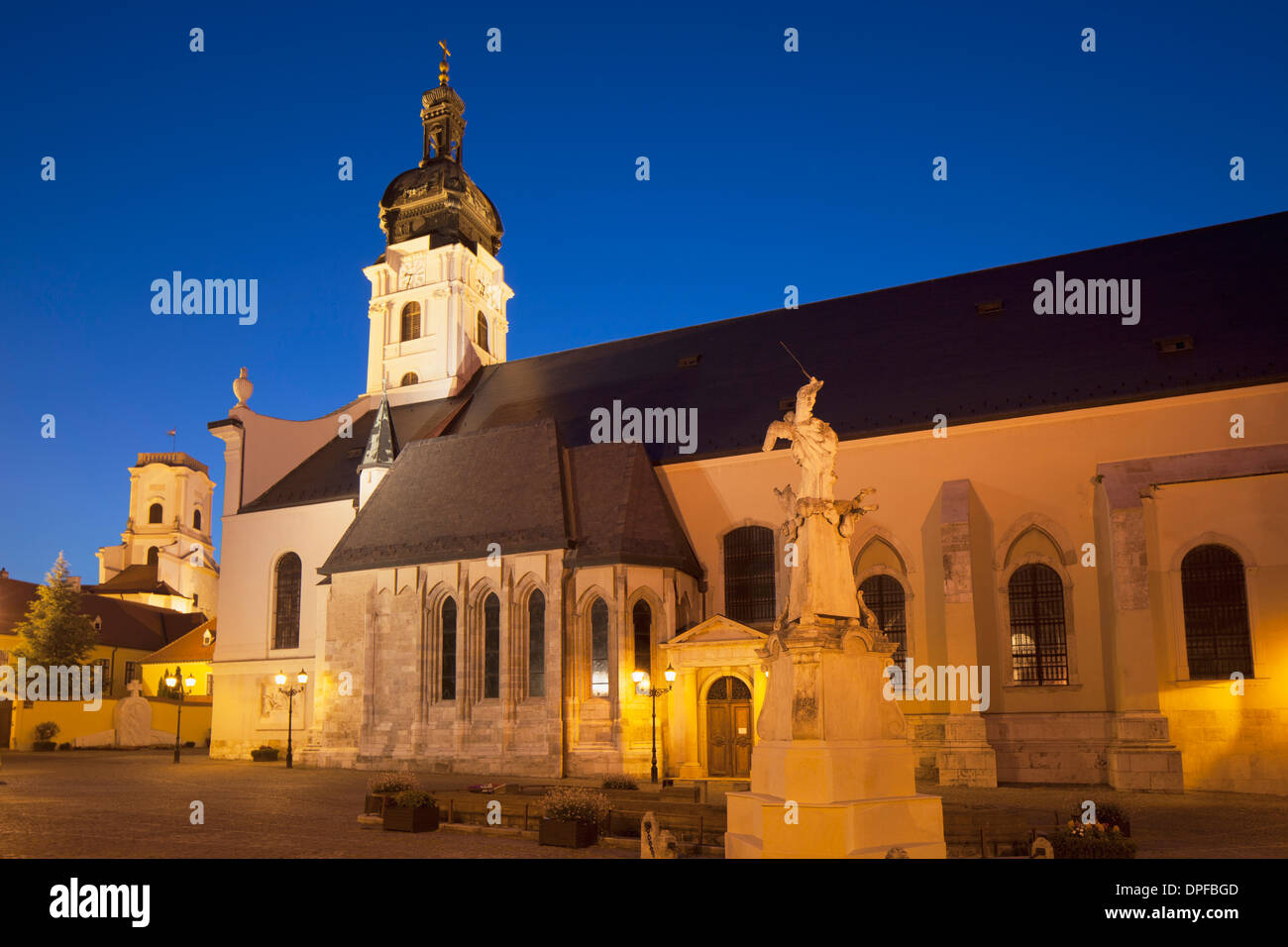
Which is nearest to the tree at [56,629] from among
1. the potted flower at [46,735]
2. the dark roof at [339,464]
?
the potted flower at [46,735]

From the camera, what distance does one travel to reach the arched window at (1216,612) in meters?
25.5

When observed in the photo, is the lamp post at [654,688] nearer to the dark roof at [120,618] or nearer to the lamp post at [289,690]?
the lamp post at [289,690]

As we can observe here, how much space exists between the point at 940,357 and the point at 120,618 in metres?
64.1

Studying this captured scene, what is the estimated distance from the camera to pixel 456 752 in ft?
101

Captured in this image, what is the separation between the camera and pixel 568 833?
15305mm

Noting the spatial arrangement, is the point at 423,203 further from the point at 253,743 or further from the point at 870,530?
the point at 870,530

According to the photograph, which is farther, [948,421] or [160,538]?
[160,538]

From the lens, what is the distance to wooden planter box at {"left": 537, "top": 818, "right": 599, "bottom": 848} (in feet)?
50.1

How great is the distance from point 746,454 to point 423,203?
83.5 feet

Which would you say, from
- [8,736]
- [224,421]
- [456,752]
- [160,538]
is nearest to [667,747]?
[456,752]

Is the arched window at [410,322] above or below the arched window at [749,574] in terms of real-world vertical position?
→ above

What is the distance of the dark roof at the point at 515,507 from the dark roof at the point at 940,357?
8.31ft

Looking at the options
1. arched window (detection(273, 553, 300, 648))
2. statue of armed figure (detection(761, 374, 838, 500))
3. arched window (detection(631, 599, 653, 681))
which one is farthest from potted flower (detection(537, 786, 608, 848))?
arched window (detection(273, 553, 300, 648))

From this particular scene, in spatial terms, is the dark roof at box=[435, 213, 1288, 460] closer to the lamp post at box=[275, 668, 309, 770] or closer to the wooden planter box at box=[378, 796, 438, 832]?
the lamp post at box=[275, 668, 309, 770]
